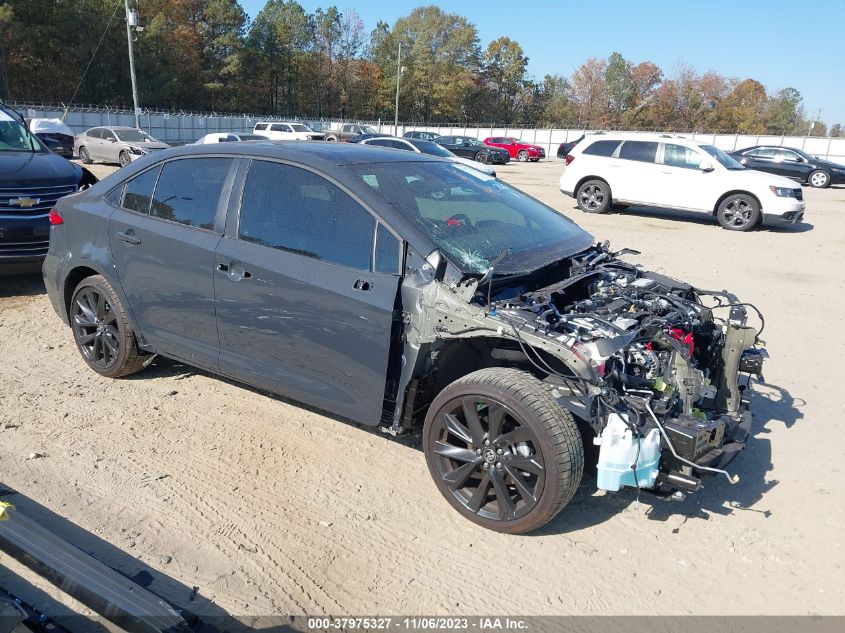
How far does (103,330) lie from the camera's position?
4.79m

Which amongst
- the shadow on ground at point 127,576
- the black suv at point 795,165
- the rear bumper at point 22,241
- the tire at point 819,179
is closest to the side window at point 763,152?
the black suv at point 795,165

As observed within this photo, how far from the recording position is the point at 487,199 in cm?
437

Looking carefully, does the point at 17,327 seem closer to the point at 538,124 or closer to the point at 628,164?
the point at 628,164

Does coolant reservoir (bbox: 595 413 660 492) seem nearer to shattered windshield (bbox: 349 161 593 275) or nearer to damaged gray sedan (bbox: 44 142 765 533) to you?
damaged gray sedan (bbox: 44 142 765 533)

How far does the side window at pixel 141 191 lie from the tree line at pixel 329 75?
60542 mm

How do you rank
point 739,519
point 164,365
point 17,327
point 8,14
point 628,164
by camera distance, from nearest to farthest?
point 739,519 < point 164,365 < point 17,327 < point 628,164 < point 8,14

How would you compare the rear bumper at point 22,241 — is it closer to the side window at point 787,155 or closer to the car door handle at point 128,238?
the car door handle at point 128,238

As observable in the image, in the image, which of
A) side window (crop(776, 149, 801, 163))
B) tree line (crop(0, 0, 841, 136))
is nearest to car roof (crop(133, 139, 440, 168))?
side window (crop(776, 149, 801, 163))

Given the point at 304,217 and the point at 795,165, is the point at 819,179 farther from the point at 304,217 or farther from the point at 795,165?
the point at 304,217

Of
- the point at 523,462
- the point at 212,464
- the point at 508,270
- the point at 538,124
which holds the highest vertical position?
the point at 538,124

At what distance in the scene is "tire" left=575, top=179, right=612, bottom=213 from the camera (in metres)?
14.8

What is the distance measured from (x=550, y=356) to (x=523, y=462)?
0.53m

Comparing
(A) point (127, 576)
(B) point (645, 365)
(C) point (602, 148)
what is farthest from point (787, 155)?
(A) point (127, 576)

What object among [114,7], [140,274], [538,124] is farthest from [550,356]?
[538,124]
